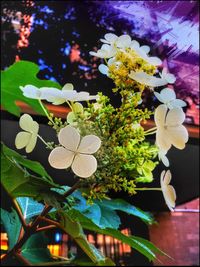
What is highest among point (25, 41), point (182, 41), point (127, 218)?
point (25, 41)

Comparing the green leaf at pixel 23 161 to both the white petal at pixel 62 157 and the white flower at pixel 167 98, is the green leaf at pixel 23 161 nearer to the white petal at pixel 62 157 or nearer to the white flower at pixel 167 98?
the white petal at pixel 62 157

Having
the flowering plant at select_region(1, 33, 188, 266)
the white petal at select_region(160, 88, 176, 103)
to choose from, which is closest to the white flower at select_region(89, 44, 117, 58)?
the flowering plant at select_region(1, 33, 188, 266)

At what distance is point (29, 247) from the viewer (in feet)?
1.92

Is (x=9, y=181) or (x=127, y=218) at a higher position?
(x=9, y=181)

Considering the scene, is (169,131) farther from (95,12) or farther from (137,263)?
(137,263)

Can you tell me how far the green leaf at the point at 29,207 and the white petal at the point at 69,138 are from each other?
154mm

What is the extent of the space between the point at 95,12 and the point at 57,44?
0.13m

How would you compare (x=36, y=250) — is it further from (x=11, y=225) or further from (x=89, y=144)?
(x=89, y=144)

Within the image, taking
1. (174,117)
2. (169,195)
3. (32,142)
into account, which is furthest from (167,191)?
(32,142)

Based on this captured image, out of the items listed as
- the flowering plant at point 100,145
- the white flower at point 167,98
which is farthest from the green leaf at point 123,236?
the white flower at point 167,98

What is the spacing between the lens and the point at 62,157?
15.4 inches

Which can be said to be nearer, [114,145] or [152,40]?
[114,145]

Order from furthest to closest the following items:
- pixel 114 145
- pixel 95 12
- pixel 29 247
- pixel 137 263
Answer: pixel 137 263 → pixel 95 12 → pixel 29 247 → pixel 114 145

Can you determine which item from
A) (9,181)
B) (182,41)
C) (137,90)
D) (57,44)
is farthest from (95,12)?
(9,181)
